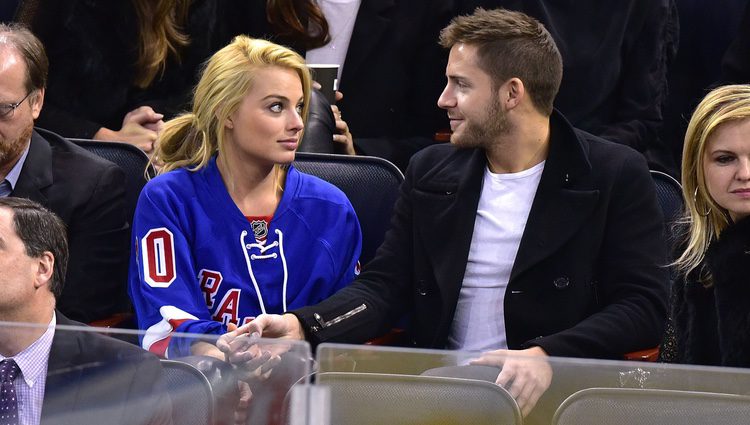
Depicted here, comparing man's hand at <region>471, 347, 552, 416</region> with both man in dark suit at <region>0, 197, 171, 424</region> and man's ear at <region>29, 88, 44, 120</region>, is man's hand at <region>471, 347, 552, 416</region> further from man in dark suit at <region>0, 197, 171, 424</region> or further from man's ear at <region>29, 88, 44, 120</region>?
man's ear at <region>29, 88, 44, 120</region>

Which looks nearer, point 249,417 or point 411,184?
point 249,417

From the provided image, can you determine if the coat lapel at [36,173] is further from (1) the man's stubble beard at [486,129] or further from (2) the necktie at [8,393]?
(2) the necktie at [8,393]

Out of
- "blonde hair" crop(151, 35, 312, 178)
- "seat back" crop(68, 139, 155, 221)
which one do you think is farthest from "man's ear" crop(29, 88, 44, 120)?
"blonde hair" crop(151, 35, 312, 178)

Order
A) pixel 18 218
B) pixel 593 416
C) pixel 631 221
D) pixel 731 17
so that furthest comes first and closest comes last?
pixel 731 17, pixel 631 221, pixel 18 218, pixel 593 416

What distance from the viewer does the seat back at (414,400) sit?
1856 mm

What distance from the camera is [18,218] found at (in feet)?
8.76

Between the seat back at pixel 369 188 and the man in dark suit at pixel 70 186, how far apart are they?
58 centimetres

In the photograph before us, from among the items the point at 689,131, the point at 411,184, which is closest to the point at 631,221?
the point at 689,131

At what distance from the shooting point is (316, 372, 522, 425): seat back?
6.09 ft

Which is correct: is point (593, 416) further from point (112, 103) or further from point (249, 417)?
point (112, 103)

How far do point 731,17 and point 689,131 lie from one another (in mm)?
1635

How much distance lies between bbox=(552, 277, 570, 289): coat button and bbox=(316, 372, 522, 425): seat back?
114cm

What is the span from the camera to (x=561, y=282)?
307 centimetres

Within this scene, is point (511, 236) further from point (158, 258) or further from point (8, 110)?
point (8, 110)
